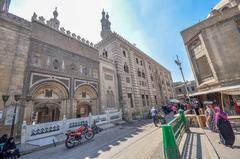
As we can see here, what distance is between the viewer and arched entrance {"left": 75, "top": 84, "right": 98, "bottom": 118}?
1313cm

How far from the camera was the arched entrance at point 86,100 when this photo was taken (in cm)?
1313

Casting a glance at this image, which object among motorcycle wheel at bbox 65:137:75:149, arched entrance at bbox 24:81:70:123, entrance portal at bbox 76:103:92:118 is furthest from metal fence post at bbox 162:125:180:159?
entrance portal at bbox 76:103:92:118

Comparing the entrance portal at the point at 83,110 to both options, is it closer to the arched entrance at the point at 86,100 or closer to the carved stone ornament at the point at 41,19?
the arched entrance at the point at 86,100

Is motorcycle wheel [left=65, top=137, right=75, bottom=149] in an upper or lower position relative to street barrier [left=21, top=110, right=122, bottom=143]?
lower

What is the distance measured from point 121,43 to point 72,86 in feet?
38.4

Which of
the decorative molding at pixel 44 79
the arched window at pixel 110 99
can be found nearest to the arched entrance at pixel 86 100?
the decorative molding at pixel 44 79

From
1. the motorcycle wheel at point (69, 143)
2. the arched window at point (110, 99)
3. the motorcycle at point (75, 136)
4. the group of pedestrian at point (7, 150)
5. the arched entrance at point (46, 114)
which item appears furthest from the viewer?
the arched window at point (110, 99)

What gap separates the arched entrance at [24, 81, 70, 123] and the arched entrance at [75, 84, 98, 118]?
206 centimetres

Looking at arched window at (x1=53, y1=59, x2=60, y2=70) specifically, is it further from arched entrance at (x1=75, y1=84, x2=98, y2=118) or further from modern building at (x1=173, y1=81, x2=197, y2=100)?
modern building at (x1=173, y1=81, x2=197, y2=100)

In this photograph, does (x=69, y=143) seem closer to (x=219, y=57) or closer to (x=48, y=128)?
(x=48, y=128)

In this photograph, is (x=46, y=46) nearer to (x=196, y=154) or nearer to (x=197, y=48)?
(x=196, y=154)

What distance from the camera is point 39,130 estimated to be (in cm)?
773

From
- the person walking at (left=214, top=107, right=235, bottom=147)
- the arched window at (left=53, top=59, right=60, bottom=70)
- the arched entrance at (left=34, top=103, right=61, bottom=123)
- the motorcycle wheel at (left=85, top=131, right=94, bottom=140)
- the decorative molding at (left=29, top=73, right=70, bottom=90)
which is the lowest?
the motorcycle wheel at (left=85, top=131, right=94, bottom=140)

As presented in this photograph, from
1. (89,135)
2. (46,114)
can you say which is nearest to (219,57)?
(89,135)
